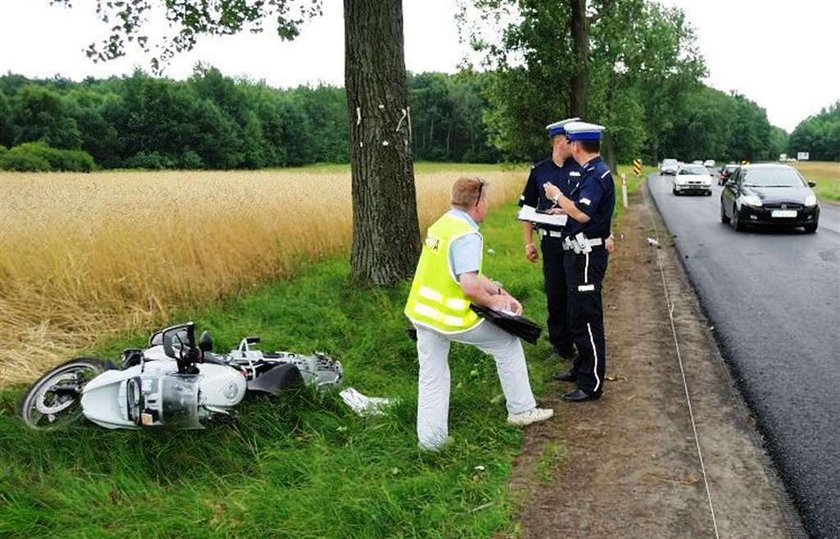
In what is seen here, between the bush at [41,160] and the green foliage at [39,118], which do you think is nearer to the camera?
the bush at [41,160]

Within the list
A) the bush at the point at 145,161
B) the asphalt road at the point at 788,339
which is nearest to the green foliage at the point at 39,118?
the bush at the point at 145,161

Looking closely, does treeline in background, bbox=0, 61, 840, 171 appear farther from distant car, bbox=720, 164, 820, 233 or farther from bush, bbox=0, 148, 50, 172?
distant car, bbox=720, 164, 820, 233

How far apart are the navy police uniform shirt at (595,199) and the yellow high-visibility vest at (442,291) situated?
1232mm

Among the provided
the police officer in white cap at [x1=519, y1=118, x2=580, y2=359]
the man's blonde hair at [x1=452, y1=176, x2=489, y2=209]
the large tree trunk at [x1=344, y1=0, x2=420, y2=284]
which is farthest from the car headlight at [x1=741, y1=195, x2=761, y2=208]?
the man's blonde hair at [x1=452, y1=176, x2=489, y2=209]

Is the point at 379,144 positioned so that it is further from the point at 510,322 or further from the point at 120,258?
the point at 510,322

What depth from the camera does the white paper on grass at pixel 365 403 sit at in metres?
4.87

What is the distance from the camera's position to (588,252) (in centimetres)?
505

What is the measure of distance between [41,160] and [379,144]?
4587cm

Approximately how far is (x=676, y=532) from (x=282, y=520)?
192 cm

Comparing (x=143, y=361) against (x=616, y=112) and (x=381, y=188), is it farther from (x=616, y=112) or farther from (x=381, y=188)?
(x=616, y=112)

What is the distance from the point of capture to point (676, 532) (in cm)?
334

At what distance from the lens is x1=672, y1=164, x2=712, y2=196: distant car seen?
32284mm

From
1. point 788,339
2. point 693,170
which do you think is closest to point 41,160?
point 693,170

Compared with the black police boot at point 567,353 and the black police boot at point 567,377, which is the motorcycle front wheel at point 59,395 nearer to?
the black police boot at point 567,377
